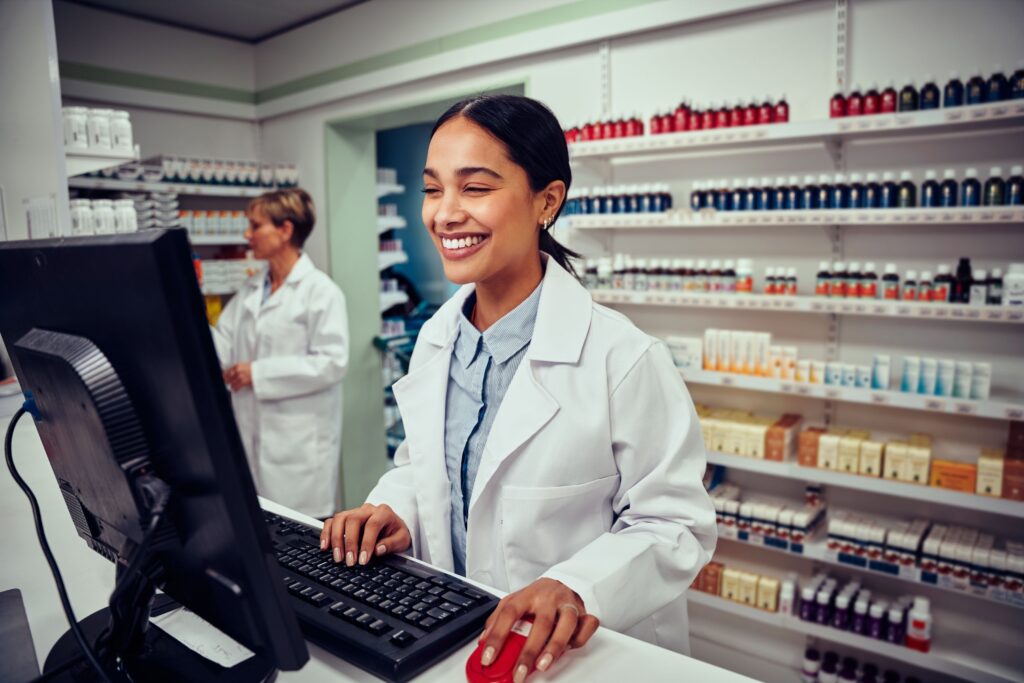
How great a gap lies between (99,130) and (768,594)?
3541mm

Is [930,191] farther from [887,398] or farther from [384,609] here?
[384,609]

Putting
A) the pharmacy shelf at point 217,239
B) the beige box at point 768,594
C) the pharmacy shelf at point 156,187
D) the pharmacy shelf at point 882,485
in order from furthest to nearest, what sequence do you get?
the pharmacy shelf at point 217,239 → the pharmacy shelf at point 156,187 → the beige box at point 768,594 → the pharmacy shelf at point 882,485

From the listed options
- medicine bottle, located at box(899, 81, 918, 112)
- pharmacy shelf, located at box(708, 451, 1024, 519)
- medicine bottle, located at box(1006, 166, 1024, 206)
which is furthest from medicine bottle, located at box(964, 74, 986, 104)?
pharmacy shelf, located at box(708, 451, 1024, 519)

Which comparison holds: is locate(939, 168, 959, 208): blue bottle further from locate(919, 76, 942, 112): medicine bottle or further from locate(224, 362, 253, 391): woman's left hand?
locate(224, 362, 253, 391): woman's left hand

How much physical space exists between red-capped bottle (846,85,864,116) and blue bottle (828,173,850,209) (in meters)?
0.25

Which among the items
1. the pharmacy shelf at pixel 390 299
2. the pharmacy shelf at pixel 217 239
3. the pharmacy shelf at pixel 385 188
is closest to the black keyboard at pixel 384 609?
the pharmacy shelf at pixel 217 239

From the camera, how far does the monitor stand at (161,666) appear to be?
2.80ft

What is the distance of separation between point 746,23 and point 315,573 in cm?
310

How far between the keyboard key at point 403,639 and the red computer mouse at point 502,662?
0.25ft

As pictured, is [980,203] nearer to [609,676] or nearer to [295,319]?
[609,676]

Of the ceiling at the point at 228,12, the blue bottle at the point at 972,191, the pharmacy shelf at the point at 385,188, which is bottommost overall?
the blue bottle at the point at 972,191

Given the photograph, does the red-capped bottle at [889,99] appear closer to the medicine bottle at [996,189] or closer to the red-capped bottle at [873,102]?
the red-capped bottle at [873,102]

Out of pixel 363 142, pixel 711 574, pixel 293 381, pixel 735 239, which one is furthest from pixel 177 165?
pixel 711 574

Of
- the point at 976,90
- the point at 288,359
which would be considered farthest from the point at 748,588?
the point at 288,359
